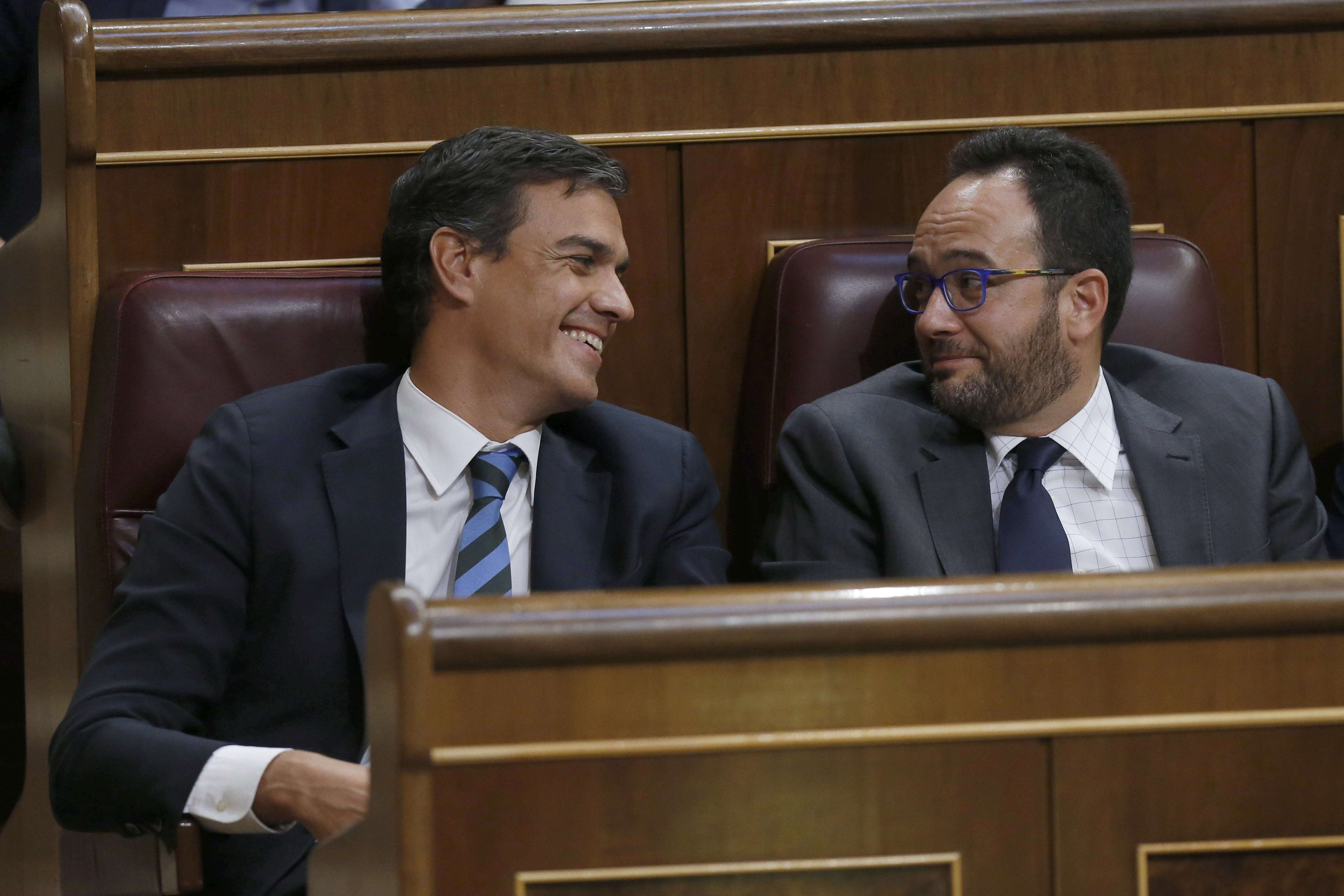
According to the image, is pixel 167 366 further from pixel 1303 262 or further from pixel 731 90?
pixel 1303 262

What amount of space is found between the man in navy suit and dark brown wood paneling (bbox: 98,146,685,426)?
0.12 metres

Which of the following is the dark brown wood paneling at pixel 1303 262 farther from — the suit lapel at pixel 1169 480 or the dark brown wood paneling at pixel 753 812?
the dark brown wood paneling at pixel 753 812

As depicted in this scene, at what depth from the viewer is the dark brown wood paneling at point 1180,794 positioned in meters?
0.89

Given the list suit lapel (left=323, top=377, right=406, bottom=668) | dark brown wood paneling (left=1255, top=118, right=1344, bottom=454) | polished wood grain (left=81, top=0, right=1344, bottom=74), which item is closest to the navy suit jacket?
suit lapel (left=323, top=377, right=406, bottom=668)

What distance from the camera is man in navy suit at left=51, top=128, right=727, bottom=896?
4.14 ft

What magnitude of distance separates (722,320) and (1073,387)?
0.45m

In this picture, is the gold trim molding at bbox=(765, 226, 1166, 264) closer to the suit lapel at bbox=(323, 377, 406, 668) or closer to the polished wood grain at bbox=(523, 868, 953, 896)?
the suit lapel at bbox=(323, 377, 406, 668)

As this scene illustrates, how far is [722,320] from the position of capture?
6.02 feet

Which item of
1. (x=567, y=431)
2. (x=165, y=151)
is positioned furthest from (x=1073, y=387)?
(x=165, y=151)

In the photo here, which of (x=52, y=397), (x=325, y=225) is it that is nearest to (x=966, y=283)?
(x=325, y=225)

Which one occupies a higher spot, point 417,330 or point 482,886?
point 417,330

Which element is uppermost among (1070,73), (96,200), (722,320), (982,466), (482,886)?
(1070,73)

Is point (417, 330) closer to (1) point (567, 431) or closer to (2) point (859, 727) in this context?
(1) point (567, 431)

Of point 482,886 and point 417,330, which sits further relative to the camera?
point 417,330
